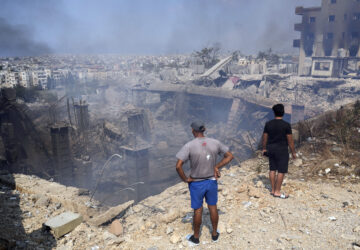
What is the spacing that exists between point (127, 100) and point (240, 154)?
803 inches

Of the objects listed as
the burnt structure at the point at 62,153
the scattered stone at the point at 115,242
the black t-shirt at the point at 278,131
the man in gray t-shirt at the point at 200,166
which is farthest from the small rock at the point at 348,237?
the burnt structure at the point at 62,153

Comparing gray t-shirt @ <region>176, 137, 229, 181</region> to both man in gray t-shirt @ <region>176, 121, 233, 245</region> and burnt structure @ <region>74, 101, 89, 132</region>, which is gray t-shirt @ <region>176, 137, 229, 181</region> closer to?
man in gray t-shirt @ <region>176, 121, 233, 245</region>

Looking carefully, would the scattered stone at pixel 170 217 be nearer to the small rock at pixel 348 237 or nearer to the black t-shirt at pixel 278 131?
the black t-shirt at pixel 278 131

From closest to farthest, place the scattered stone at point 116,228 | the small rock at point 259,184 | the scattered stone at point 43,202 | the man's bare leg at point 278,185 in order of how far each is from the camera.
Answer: the scattered stone at point 116,228
the man's bare leg at point 278,185
the scattered stone at point 43,202
the small rock at point 259,184

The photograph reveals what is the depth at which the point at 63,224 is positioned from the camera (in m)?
3.01

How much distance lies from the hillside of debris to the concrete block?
0.19ft

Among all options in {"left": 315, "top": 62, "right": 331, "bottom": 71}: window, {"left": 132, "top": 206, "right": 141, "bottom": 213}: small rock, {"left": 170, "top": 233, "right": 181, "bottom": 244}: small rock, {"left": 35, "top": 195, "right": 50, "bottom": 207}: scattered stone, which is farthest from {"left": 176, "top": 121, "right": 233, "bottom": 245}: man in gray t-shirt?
{"left": 315, "top": 62, "right": 331, "bottom": 71}: window

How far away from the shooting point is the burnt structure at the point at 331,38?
94.9 feet

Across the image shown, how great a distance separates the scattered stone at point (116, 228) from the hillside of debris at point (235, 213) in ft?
0.04

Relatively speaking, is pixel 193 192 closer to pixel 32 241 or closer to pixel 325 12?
pixel 32 241

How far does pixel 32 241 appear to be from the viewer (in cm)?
284

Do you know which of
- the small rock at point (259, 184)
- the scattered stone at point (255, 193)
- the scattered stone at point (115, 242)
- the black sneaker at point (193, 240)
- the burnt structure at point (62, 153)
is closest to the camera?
the black sneaker at point (193, 240)

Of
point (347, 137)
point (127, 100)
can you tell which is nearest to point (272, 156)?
point (347, 137)

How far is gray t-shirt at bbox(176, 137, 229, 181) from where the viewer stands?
8.34 feet
